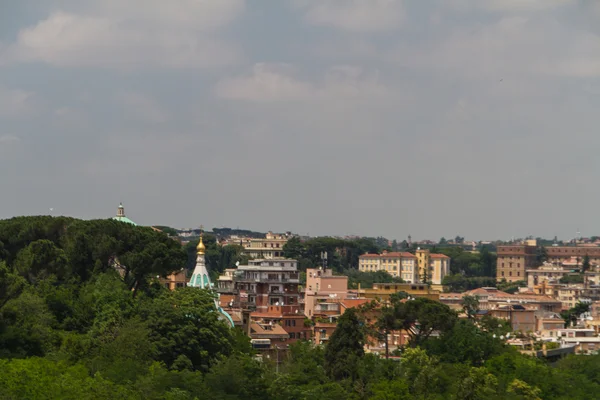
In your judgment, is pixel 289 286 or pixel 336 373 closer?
pixel 336 373

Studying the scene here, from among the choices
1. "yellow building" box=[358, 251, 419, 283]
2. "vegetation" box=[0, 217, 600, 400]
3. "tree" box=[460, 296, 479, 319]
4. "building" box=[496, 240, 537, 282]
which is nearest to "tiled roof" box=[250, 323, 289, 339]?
"vegetation" box=[0, 217, 600, 400]

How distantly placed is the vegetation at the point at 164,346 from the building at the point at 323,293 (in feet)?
40.6

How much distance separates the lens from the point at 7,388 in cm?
2627

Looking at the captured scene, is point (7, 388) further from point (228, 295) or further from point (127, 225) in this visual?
point (228, 295)

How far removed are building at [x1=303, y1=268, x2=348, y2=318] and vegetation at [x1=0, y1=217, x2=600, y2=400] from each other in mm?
12367

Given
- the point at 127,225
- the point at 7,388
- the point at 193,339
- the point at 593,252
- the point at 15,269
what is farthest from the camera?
the point at 593,252

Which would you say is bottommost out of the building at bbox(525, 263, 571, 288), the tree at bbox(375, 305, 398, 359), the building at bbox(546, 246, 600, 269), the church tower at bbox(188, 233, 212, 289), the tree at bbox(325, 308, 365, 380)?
the tree at bbox(325, 308, 365, 380)

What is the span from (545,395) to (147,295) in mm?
15499

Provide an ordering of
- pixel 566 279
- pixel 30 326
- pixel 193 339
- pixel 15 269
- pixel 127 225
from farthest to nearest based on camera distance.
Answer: pixel 566 279, pixel 127 225, pixel 15 269, pixel 193 339, pixel 30 326

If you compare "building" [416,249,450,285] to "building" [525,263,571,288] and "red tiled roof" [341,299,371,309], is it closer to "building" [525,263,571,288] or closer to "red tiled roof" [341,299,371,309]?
"building" [525,263,571,288]

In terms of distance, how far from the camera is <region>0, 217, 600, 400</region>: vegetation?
3278 centimetres

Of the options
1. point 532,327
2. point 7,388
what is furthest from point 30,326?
point 532,327

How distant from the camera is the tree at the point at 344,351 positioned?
142 ft

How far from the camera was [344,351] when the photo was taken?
1730 inches
